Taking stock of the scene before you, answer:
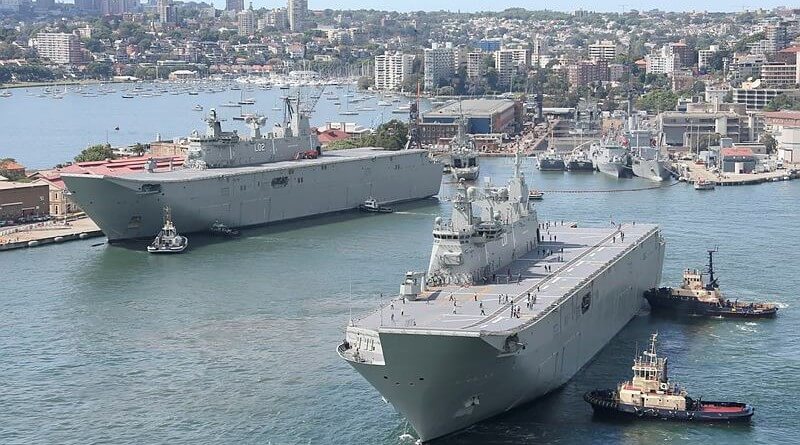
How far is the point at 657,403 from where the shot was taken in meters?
23.6

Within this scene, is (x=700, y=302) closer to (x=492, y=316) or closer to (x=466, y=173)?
(x=492, y=316)

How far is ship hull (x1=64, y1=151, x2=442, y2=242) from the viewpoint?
42031mm

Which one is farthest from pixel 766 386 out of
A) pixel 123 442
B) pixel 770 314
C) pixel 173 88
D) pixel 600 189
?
pixel 173 88

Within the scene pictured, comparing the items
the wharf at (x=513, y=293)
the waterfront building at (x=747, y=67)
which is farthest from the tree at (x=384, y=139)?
the waterfront building at (x=747, y=67)

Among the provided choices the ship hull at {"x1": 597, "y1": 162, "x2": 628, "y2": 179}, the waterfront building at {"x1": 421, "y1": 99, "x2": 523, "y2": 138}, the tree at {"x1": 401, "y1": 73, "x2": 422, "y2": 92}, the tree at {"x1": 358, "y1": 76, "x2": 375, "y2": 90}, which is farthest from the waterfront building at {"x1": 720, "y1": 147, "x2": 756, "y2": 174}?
the tree at {"x1": 358, "y1": 76, "x2": 375, "y2": 90}

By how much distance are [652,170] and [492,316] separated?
40356 mm

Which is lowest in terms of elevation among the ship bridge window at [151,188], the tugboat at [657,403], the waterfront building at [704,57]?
the tugboat at [657,403]

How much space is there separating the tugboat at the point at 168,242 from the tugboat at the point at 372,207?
1015 centimetres

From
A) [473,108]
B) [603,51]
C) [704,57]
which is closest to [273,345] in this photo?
[473,108]

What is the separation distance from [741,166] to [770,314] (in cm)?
3478

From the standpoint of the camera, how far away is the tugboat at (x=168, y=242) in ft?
132

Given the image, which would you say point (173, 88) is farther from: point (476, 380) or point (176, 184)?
point (476, 380)

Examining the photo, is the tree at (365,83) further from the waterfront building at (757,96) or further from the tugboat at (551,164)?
the tugboat at (551,164)

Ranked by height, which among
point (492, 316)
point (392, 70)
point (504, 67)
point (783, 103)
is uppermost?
point (504, 67)
